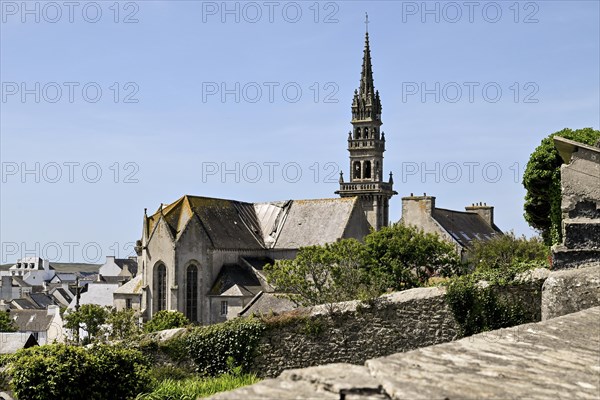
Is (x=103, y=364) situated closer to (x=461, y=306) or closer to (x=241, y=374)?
(x=241, y=374)

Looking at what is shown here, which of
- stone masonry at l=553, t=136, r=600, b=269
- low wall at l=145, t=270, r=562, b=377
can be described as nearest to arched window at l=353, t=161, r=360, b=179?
low wall at l=145, t=270, r=562, b=377

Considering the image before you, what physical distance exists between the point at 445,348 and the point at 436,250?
30.1 meters

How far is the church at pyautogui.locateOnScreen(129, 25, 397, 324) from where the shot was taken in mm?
56344

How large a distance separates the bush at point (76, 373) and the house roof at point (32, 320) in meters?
70.5

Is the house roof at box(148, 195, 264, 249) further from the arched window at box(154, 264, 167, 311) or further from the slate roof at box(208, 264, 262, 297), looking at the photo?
the arched window at box(154, 264, 167, 311)

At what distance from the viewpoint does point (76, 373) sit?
14.6 metres

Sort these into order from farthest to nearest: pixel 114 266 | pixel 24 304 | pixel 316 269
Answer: pixel 114 266 < pixel 24 304 < pixel 316 269

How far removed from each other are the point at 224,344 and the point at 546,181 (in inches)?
776

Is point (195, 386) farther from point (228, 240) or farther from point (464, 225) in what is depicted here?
point (464, 225)

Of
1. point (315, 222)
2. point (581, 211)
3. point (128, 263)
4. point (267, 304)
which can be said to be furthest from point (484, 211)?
point (128, 263)

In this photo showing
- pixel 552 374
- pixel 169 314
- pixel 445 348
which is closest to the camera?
pixel 552 374

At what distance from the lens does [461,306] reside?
14211 mm

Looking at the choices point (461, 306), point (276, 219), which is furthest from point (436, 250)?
point (276, 219)

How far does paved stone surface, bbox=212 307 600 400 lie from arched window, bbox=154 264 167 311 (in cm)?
5077
